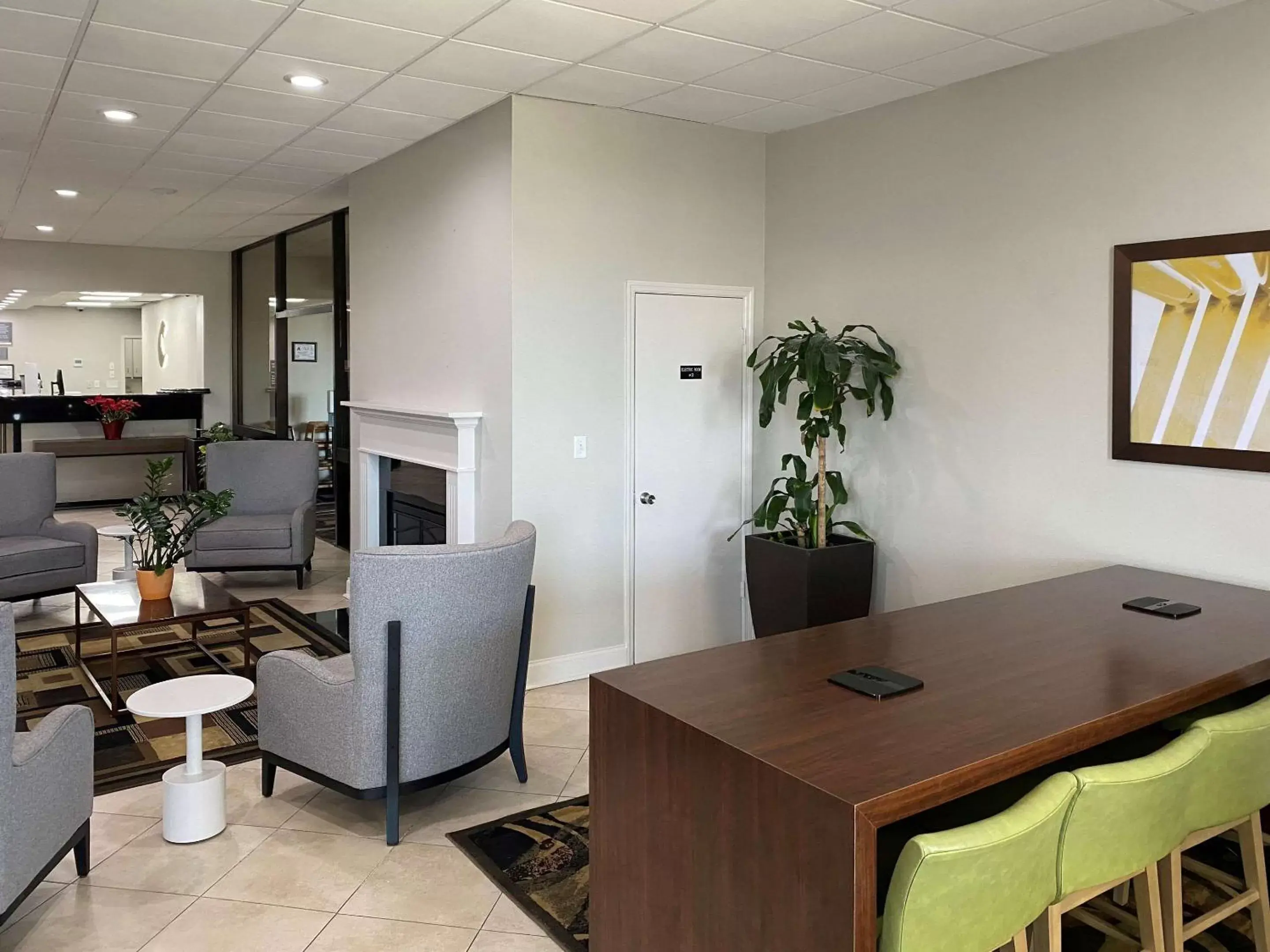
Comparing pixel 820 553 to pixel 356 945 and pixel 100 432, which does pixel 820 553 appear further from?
pixel 100 432

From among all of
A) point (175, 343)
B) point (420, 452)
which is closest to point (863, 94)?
point (420, 452)

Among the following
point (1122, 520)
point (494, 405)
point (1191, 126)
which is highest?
point (1191, 126)

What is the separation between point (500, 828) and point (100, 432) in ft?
30.3

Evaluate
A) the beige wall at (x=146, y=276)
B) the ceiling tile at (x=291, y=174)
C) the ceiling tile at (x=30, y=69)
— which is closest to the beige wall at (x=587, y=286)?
the ceiling tile at (x=30, y=69)

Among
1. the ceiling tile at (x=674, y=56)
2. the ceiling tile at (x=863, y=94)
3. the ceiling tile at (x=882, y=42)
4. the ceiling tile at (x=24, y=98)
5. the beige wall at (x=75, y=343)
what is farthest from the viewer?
the beige wall at (x=75, y=343)

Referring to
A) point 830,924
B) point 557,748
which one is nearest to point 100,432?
point 557,748

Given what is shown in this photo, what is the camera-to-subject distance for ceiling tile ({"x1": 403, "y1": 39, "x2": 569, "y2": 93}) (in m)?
3.86

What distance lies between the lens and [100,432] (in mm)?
10727

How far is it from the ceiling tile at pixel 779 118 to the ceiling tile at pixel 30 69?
2.92 m

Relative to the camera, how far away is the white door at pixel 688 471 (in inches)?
198

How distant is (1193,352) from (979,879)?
2505 mm

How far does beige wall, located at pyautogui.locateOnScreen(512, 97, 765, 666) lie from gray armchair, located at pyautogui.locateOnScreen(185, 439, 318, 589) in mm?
2650

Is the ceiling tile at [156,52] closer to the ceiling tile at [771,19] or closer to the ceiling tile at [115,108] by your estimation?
the ceiling tile at [115,108]

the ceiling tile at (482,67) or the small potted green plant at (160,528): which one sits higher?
the ceiling tile at (482,67)
